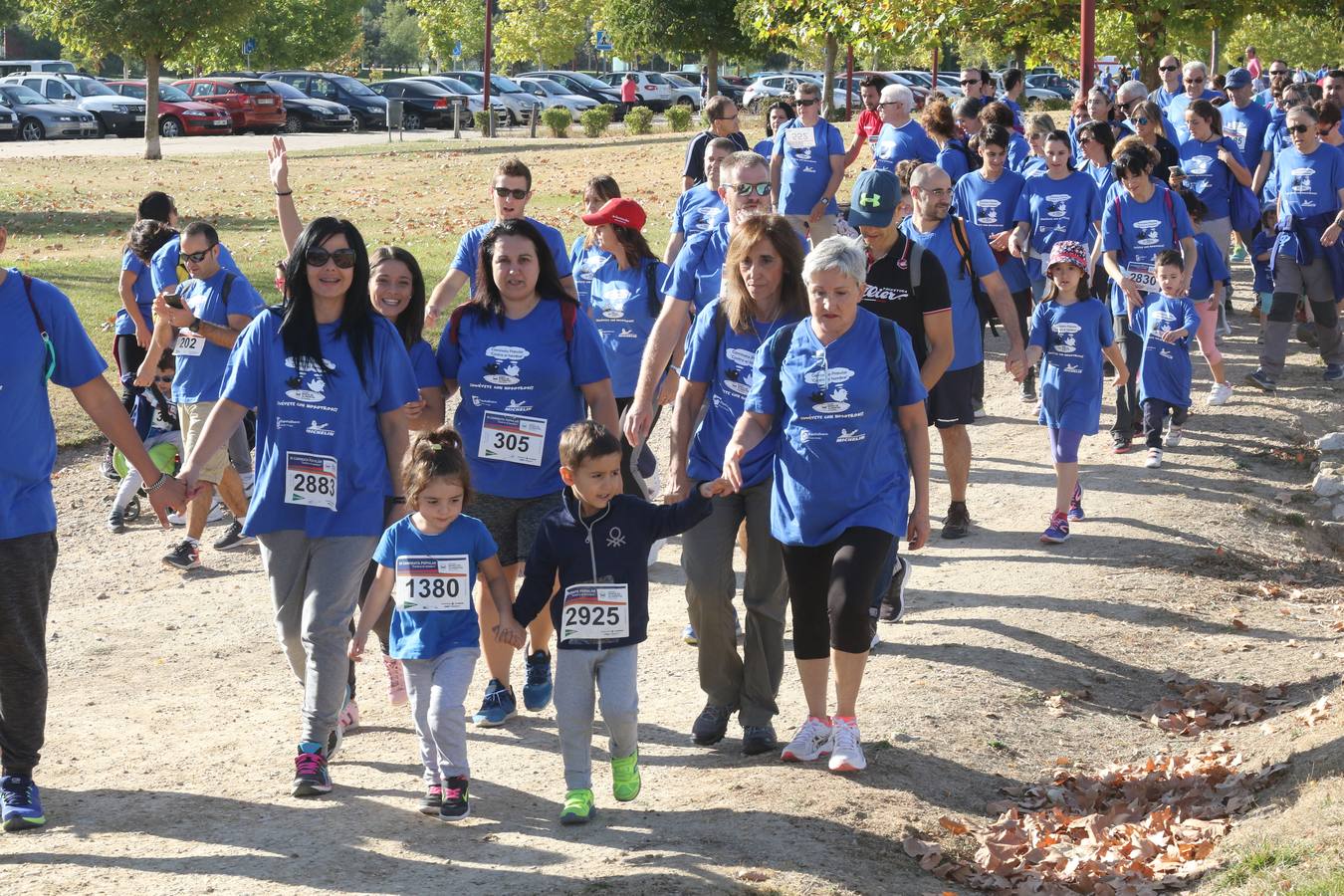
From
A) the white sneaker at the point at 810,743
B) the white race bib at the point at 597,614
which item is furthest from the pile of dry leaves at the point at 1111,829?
the white race bib at the point at 597,614

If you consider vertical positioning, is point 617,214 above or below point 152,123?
below

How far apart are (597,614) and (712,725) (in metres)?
1.13

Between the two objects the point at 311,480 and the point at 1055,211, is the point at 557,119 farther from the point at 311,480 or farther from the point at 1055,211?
the point at 311,480

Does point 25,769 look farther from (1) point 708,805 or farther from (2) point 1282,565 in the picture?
(2) point 1282,565

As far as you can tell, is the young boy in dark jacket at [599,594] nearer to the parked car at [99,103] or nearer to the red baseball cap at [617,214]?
the red baseball cap at [617,214]

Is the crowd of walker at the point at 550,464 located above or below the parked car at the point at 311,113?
below

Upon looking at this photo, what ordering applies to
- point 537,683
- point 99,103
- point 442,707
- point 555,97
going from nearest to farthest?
1. point 442,707
2. point 537,683
3. point 99,103
4. point 555,97

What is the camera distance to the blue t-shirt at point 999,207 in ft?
39.7

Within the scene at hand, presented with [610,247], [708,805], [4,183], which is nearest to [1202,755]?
[708,805]

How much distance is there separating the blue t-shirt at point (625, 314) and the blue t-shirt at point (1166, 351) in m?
4.20

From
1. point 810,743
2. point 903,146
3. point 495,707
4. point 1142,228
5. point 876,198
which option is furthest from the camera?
point 903,146

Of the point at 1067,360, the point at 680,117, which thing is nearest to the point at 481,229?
the point at 1067,360

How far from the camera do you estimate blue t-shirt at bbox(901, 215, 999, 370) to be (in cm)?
920

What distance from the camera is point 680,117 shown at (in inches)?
1587
